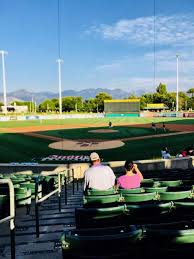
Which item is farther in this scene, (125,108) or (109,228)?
(125,108)

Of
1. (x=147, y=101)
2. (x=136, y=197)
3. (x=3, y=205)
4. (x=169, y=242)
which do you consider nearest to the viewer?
(x=169, y=242)

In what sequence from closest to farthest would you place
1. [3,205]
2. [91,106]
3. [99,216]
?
[99,216] < [3,205] < [91,106]

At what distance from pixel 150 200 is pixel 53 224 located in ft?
6.39

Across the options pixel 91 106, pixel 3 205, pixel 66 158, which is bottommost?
pixel 66 158

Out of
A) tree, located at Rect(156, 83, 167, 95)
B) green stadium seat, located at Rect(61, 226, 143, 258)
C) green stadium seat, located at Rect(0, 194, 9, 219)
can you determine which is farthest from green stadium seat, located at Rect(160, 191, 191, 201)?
tree, located at Rect(156, 83, 167, 95)

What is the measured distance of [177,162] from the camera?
18.0 m

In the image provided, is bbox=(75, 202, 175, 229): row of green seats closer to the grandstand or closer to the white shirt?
the grandstand

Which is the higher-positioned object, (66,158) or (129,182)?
(129,182)

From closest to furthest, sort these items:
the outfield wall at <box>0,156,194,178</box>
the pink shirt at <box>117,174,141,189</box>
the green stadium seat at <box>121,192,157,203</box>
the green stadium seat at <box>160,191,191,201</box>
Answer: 1. the green stadium seat at <box>121,192,157,203</box>
2. the green stadium seat at <box>160,191,191,201</box>
3. the pink shirt at <box>117,174,141,189</box>
4. the outfield wall at <box>0,156,194,178</box>

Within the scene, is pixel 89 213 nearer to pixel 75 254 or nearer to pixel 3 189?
pixel 75 254

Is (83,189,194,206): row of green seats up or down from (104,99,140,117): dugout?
down

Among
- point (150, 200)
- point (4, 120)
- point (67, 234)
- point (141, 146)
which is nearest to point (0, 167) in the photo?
point (150, 200)

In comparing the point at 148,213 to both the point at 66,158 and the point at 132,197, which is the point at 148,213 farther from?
the point at 66,158

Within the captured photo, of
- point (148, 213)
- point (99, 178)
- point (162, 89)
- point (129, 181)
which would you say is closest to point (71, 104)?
point (162, 89)
